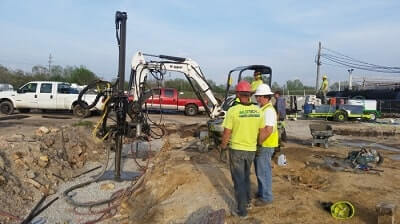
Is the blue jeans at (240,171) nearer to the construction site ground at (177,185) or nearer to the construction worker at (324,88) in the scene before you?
the construction site ground at (177,185)

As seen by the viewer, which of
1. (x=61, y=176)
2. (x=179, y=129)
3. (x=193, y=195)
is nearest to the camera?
(x=193, y=195)

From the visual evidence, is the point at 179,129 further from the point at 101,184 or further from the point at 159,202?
the point at 159,202

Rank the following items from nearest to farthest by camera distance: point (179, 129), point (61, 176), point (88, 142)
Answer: point (61, 176) → point (88, 142) → point (179, 129)

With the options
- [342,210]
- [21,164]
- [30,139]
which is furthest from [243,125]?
[30,139]

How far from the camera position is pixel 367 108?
24828 millimetres

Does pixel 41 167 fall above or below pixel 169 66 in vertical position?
below

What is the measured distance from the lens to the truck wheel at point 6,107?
20.7 m

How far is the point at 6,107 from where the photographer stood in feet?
68.3

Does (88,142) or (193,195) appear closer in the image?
(193,195)

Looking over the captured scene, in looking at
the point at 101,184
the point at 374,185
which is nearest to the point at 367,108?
the point at 374,185

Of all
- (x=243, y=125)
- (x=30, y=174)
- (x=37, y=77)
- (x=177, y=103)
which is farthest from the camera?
(x=37, y=77)

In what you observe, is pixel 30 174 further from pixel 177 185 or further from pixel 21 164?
pixel 177 185

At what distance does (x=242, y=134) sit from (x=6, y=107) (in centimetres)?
1880

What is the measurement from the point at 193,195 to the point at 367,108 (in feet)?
69.1
